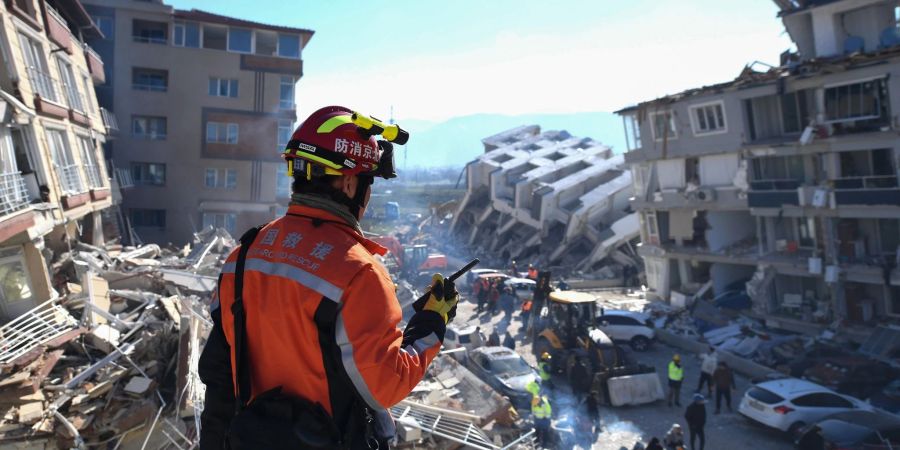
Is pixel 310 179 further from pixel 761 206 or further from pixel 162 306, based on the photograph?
pixel 761 206

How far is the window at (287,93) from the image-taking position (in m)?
32.1

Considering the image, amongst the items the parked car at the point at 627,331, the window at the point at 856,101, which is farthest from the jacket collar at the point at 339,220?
the window at the point at 856,101

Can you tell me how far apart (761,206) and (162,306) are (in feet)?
69.1

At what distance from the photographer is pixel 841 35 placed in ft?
79.2

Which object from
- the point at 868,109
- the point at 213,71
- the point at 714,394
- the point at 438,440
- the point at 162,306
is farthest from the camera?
the point at 213,71

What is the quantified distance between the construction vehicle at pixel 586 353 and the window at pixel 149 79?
22653mm

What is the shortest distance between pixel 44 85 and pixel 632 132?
930 inches

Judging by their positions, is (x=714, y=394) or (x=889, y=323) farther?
(x=889, y=323)

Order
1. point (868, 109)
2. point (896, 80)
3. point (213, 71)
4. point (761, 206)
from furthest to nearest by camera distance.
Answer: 1. point (213, 71)
2. point (761, 206)
3. point (868, 109)
4. point (896, 80)

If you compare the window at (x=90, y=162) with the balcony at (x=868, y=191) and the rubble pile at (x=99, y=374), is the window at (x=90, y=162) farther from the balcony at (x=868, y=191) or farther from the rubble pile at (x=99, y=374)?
the balcony at (x=868, y=191)

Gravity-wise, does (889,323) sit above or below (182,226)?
below

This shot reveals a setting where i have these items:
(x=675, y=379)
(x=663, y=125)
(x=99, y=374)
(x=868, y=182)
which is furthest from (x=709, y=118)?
(x=99, y=374)

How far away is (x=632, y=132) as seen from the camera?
29.9 metres

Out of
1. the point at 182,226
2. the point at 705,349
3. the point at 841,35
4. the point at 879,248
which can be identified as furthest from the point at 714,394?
the point at 182,226
